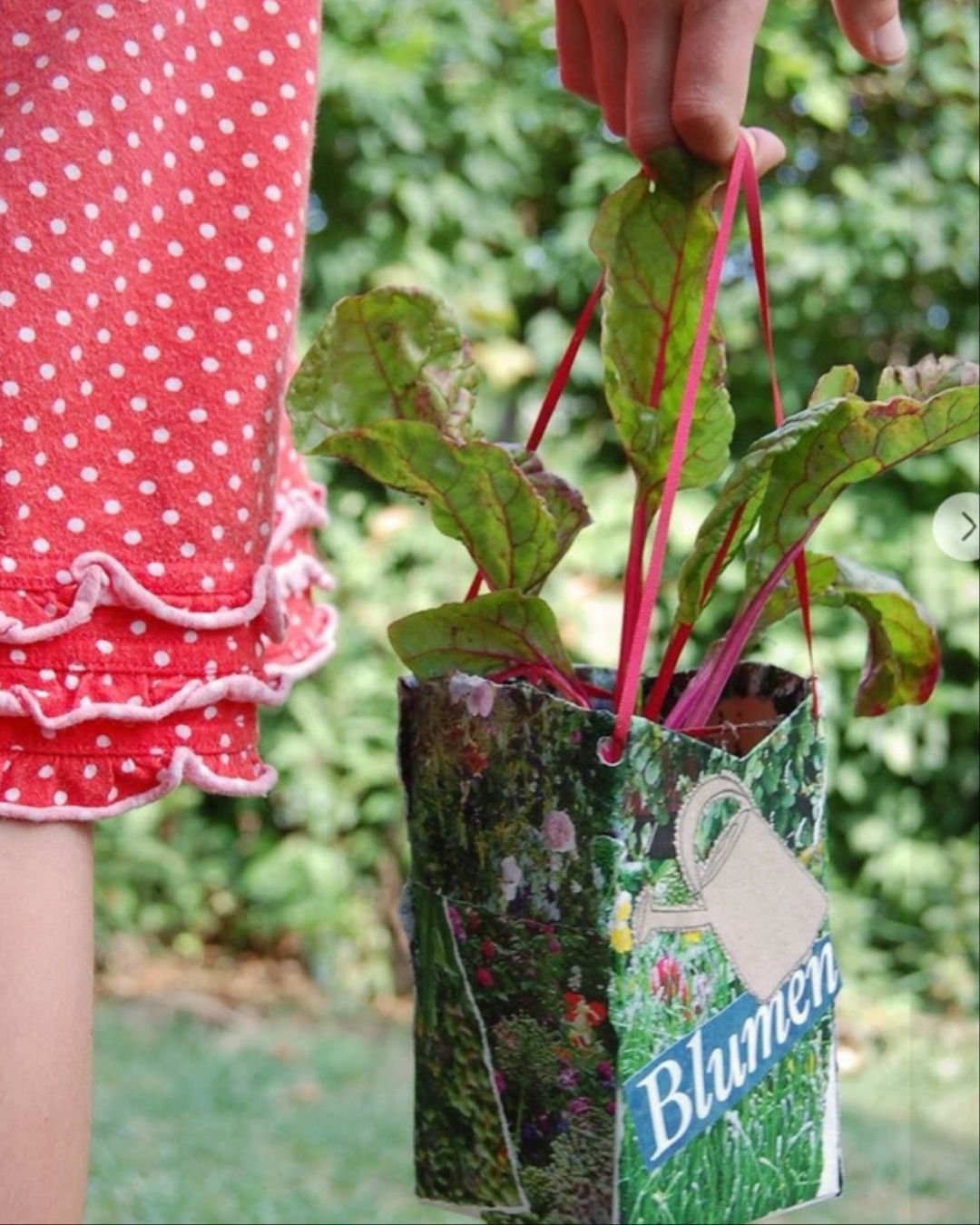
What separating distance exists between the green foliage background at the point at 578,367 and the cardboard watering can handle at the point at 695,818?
1.81m

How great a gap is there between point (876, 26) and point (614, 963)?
664mm

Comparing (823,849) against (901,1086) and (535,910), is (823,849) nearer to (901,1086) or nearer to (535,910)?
(535,910)

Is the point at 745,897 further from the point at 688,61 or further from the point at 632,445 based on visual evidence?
the point at 688,61

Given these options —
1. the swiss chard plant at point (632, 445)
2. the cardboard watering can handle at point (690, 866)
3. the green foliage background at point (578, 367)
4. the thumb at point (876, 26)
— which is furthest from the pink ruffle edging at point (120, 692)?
the green foliage background at point (578, 367)

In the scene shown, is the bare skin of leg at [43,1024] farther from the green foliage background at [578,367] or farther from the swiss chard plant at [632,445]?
the green foliage background at [578,367]

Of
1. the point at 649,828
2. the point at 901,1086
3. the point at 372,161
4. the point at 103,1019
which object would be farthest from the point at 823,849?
the point at 372,161

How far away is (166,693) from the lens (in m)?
0.83

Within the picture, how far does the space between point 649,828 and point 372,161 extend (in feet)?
7.55

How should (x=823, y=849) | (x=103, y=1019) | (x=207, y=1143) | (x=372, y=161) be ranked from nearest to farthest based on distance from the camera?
(x=823, y=849) < (x=207, y=1143) < (x=103, y=1019) < (x=372, y=161)

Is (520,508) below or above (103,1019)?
above

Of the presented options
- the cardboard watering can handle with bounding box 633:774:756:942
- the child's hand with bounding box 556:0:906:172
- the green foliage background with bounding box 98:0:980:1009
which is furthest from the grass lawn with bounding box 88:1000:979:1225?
the child's hand with bounding box 556:0:906:172

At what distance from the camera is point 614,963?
80 centimetres

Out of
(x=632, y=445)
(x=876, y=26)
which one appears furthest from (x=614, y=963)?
(x=876, y=26)

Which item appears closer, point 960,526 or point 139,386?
point 139,386
